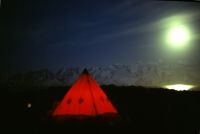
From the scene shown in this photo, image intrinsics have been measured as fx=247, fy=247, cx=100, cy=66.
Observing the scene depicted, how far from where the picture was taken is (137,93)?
3463 mm

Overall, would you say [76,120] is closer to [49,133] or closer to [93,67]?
[49,133]

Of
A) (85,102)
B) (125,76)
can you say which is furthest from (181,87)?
(85,102)

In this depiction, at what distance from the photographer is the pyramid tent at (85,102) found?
260 cm

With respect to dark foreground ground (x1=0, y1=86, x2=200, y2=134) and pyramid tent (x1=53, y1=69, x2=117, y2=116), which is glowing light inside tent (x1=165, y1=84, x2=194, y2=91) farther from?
pyramid tent (x1=53, y1=69, x2=117, y2=116)

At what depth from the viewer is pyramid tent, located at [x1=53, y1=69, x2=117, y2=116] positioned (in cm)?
260

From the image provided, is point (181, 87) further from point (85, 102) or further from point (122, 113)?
point (85, 102)

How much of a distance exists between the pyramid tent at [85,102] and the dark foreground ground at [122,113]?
10cm

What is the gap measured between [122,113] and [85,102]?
1.83 feet

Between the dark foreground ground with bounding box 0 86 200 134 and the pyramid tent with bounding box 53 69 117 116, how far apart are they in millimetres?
104

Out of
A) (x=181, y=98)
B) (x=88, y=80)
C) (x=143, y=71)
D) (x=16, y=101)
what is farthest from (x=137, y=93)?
(x=16, y=101)

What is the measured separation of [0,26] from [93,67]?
1.28 m

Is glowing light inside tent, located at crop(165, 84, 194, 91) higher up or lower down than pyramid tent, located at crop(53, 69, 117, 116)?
lower down

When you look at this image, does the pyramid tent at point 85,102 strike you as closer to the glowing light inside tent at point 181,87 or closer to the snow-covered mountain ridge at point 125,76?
the snow-covered mountain ridge at point 125,76

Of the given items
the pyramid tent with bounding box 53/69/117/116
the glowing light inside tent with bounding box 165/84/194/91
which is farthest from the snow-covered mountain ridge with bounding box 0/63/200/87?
the pyramid tent with bounding box 53/69/117/116
